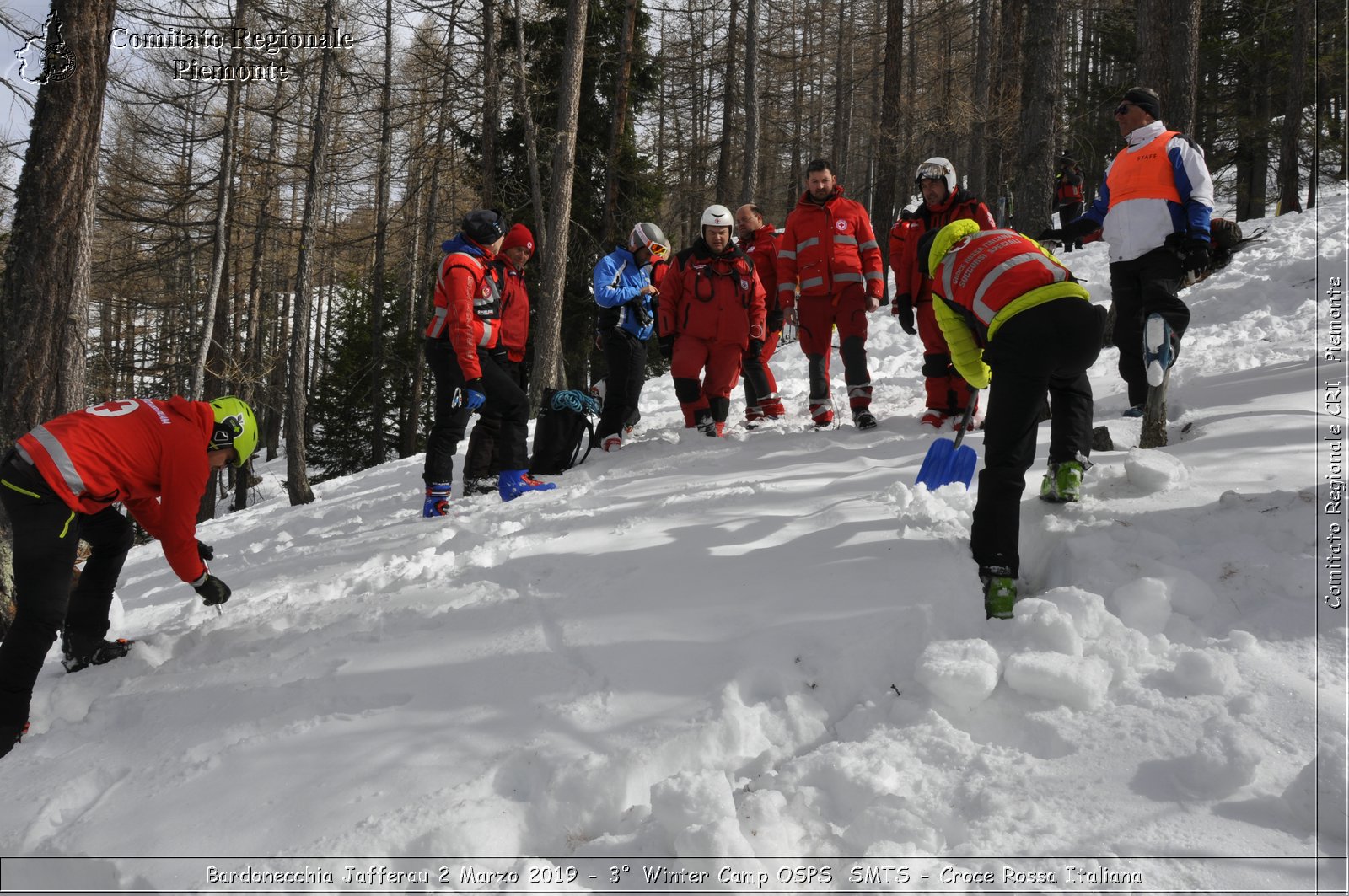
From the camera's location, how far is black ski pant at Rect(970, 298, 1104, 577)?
3.26 meters

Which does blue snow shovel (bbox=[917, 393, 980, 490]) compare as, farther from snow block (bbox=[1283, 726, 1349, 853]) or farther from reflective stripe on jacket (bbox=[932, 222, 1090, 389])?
snow block (bbox=[1283, 726, 1349, 853])

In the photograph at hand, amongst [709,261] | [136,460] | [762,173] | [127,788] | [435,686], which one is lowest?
[127,788]

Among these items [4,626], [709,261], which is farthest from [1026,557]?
[4,626]

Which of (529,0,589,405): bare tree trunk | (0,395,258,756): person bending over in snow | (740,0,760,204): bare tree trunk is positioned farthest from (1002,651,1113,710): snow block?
(740,0,760,204): bare tree trunk

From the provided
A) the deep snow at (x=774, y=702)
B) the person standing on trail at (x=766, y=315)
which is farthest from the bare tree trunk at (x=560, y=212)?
the deep snow at (x=774, y=702)

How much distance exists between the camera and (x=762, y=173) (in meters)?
29.2

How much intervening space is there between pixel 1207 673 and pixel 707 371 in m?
4.69

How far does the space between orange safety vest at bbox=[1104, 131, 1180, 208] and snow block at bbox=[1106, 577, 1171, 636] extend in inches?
110

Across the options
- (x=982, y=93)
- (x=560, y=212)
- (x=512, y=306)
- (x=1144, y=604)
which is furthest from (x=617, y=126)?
(x=1144, y=604)

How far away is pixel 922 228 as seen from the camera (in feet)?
20.7

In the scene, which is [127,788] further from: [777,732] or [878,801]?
[878,801]

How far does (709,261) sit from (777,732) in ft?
15.4

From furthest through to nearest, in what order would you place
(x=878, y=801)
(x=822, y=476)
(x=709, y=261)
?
(x=709, y=261) → (x=822, y=476) → (x=878, y=801)

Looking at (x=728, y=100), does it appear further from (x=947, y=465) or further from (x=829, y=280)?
(x=947, y=465)
